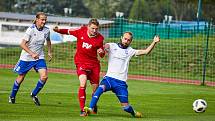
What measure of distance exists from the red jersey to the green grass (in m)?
1.16

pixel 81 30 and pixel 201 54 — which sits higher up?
pixel 81 30

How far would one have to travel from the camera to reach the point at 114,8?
10469 centimetres

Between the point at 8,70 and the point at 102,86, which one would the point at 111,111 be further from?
the point at 8,70

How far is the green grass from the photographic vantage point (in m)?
14.9

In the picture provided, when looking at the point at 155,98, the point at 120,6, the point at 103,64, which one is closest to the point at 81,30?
the point at 155,98

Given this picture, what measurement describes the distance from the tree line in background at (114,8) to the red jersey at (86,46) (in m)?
60.4

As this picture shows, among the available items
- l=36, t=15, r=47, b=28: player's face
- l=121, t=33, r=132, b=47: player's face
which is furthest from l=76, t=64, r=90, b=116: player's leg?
l=36, t=15, r=47, b=28: player's face

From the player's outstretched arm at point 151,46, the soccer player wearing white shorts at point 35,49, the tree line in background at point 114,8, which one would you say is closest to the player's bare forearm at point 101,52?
the player's outstretched arm at point 151,46

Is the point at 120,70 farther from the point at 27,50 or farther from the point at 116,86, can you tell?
the point at 27,50

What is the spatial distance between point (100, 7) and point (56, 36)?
64.8 m

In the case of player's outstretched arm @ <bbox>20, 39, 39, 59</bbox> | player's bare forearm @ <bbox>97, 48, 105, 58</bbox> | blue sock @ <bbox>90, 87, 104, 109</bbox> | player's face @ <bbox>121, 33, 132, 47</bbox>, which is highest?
player's face @ <bbox>121, 33, 132, 47</bbox>

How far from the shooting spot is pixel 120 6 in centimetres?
10775

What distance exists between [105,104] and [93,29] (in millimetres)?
3612

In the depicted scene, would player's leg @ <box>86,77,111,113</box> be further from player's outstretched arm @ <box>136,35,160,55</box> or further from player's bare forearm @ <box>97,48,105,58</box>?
player's outstretched arm @ <box>136,35,160,55</box>
